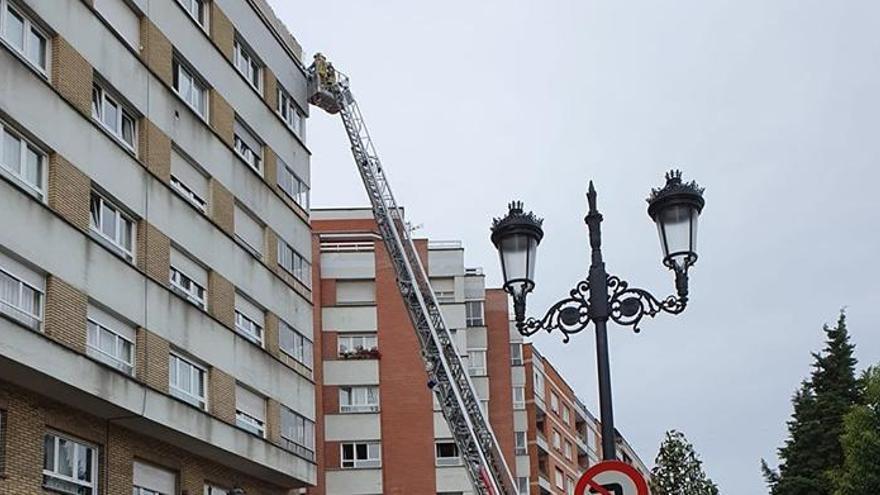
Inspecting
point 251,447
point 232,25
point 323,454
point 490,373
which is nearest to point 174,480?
point 251,447

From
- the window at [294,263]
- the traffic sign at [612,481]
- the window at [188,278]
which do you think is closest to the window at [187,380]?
the window at [188,278]

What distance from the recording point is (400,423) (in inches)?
2264

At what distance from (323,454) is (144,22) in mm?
29952

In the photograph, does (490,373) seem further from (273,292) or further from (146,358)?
(146,358)

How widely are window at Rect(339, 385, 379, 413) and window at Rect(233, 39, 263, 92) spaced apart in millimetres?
23089

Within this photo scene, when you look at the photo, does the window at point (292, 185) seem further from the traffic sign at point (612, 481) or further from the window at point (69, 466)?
the traffic sign at point (612, 481)

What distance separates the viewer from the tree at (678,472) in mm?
50375

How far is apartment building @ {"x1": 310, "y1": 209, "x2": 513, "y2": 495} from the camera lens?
56.6 meters

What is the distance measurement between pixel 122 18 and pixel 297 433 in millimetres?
12556

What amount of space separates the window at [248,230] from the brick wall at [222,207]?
0.39 metres

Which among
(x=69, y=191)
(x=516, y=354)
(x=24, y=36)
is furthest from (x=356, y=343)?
(x=24, y=36)

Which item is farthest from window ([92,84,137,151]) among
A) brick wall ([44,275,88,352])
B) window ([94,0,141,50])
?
brick wall ([44,275,88,352])

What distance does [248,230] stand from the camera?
113 feet

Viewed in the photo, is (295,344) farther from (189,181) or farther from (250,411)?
(189,181)
